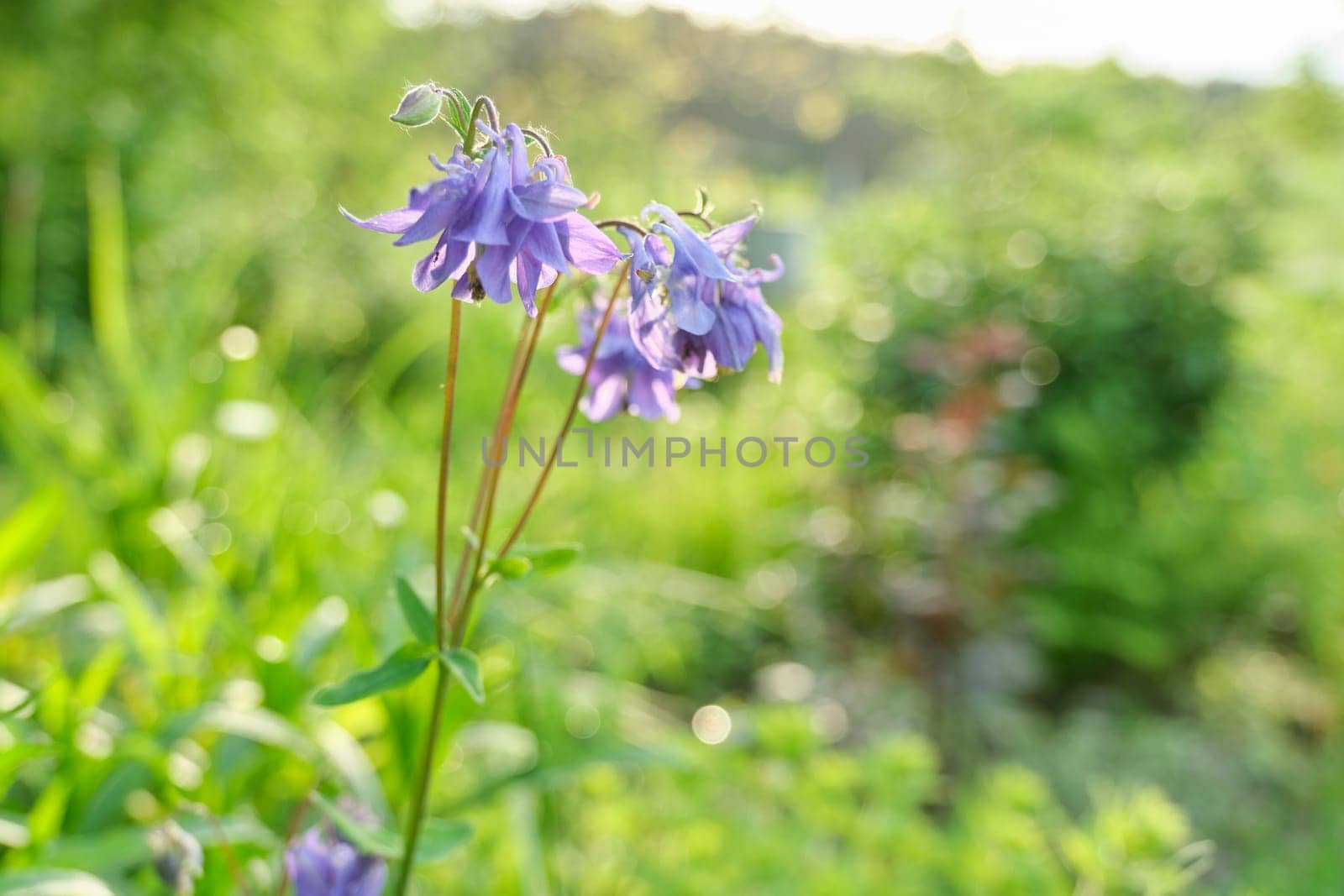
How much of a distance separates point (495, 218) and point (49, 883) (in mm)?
950

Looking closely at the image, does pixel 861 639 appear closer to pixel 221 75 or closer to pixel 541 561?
pixel 541 561

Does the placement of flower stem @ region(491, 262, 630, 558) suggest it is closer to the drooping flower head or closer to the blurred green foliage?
the drooping flower head

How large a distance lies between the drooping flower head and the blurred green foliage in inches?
18.7

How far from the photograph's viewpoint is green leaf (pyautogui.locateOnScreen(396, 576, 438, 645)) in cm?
101

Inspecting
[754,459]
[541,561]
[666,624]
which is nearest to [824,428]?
[754,459]

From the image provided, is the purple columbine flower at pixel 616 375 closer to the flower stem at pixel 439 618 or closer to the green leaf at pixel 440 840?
the flower stem at pixel 439 618

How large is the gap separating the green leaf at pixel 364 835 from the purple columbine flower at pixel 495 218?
1.66ft

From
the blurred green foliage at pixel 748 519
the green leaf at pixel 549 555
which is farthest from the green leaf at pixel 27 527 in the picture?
the green leaf at pixel 549 555

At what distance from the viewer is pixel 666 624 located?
3.01 m

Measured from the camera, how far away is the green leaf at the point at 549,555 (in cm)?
102

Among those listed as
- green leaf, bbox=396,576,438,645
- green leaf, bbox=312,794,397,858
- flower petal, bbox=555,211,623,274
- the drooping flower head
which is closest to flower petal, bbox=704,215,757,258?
the drooping flower head

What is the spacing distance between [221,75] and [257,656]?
4776 millimetres

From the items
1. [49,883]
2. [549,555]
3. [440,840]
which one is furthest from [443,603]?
[49,883]

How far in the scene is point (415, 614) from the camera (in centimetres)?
102
